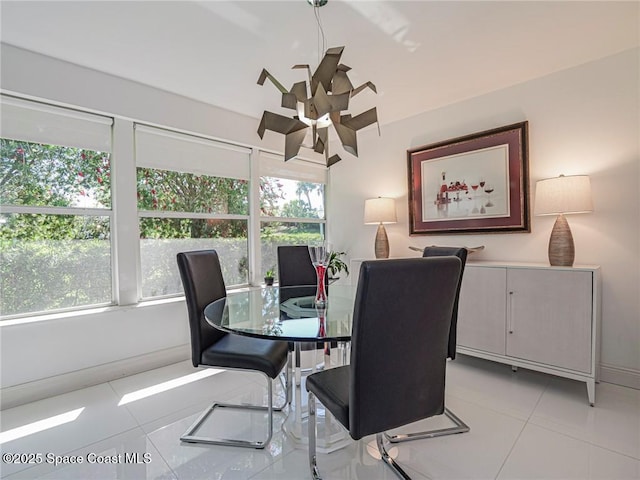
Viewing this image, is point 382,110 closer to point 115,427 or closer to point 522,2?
point 522,2

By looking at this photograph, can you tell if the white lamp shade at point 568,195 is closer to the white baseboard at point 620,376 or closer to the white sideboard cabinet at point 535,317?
the white sideboard cabinet at point 535,317

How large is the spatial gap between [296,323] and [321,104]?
1.14 meters

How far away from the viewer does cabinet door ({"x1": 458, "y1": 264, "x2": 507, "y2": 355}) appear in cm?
250

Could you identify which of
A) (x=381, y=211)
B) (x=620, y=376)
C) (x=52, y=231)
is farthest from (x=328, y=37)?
(x=620, y=376)

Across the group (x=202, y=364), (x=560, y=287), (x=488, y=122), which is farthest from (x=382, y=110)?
(x=202, y=364)

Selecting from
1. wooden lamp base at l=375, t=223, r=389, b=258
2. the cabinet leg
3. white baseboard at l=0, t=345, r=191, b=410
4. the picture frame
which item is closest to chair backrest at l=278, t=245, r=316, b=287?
wooden lamp base at l=375, t=223, r=389, b=258

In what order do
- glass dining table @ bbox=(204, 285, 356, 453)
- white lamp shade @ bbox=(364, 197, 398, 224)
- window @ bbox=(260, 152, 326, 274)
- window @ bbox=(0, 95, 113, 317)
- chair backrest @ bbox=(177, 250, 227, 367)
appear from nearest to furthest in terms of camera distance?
glass dining table @ bbox=(204, 285, 356, 453) < chair backrest @ bbox=(177, 250, 227, 367) < window @ bbox=(0, 95, 113, 317) < white lamp shade @ bbox=(364, 197, 398, 224) < window @ bbox=(260, 152, 326, 274)

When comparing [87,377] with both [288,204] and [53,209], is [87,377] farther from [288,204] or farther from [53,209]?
[288,204]

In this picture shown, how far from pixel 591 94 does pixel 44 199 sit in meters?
4.21

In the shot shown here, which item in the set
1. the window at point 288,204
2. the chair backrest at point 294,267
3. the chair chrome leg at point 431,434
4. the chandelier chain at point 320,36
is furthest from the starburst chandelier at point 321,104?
the window at point 288,204

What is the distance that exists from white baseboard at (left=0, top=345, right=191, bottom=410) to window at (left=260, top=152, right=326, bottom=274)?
1.29 metres

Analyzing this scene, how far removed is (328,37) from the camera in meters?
2.20

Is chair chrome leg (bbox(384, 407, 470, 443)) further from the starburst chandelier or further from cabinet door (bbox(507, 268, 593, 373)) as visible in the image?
the starburst chandelier

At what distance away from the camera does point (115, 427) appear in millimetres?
1885
